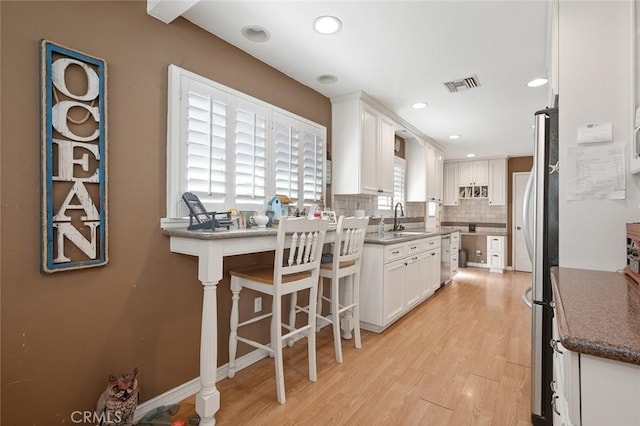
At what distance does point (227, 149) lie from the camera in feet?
7.04

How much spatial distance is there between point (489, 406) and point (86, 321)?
91.8 inches

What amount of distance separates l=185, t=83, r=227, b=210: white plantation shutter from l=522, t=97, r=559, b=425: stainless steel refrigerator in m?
1.93

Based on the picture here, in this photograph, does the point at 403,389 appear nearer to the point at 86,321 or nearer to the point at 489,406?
the point at 489,406

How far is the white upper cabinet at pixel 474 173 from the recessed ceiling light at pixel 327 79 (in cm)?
498

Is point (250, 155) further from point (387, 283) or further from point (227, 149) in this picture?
point (387, 283)

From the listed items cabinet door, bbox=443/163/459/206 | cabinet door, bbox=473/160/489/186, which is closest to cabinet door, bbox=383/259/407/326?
cabinet door, bbox=443/163/459/206

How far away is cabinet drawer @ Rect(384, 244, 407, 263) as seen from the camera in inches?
116

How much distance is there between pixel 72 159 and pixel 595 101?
252cm

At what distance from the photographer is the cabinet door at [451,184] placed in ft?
22.5

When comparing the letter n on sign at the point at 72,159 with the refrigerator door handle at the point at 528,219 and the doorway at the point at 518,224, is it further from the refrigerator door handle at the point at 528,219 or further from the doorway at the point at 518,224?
the doorway at the point at 518,224

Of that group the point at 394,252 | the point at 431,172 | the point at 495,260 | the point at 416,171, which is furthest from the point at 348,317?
the point at 495,260

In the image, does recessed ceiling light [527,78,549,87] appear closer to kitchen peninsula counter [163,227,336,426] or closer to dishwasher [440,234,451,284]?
dishwasher [440,234,451,284]

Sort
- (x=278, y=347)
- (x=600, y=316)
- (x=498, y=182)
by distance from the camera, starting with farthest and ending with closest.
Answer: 1. (x=498, y=182)
2. (x=278, y=347)
3. (x=600, y=316)

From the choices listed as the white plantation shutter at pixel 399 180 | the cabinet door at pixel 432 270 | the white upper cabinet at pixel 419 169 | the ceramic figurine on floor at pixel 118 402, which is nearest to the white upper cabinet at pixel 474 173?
the white upper cabinet at pixel 419 169
